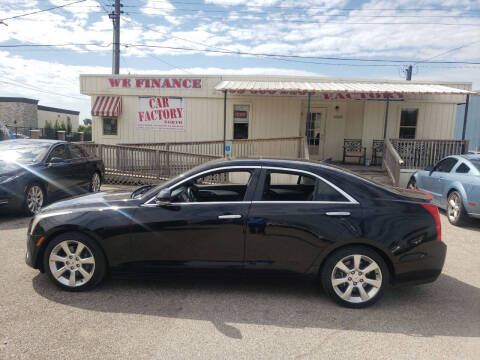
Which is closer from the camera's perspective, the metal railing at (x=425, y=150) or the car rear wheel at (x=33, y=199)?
the car rear wheel at (x=33, y=199)

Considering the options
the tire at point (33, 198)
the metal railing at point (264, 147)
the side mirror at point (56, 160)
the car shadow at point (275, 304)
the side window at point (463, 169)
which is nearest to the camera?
the car shadow at point (275, 304)

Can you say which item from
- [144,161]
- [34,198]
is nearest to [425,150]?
[144,161]

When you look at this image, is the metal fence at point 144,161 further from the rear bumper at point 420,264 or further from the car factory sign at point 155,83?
the rear bumper at point 420,264

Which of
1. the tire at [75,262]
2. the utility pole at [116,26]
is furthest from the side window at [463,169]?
the utility pole at [116,26]

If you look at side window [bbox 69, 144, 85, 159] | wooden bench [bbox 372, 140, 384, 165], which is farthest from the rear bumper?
wooden bench [bbox 372, 140, 384, 165]

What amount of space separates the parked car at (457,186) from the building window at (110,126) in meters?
12.2

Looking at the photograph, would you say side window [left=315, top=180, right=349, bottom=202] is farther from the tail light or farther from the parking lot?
the parking lot

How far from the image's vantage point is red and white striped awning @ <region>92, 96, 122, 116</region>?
14.8m

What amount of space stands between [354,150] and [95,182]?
10.1 meters

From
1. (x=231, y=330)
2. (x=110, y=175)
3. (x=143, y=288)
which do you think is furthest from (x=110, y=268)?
(x=110, y=175)

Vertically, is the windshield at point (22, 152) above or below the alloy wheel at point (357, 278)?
above

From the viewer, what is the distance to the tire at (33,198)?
694cm

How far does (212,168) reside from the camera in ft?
13.1

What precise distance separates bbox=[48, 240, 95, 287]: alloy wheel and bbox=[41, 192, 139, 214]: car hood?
403 mm
